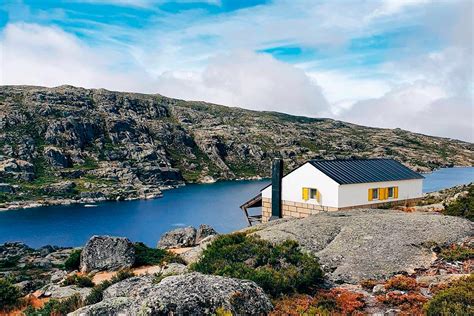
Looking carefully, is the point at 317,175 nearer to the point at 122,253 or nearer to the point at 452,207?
the point at 452,207

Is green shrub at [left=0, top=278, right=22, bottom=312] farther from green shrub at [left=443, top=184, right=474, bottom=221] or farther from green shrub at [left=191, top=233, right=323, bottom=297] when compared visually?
green shrub at [left=443, top=184, right=474, bottom=221]

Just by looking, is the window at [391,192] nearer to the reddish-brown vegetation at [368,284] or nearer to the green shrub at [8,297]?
the reddish-brown vegetation at [368,284]

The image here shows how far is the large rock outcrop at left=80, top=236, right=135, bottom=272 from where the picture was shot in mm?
29812

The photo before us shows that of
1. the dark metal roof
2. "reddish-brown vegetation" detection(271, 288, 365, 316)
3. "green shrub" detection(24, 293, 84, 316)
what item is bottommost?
"green shrub" detection(24, 293, 84, 316)

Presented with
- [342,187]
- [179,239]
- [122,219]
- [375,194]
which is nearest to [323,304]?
[342,187]

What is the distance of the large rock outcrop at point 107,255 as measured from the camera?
29.8 m

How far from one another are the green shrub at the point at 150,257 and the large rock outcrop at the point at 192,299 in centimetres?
1625

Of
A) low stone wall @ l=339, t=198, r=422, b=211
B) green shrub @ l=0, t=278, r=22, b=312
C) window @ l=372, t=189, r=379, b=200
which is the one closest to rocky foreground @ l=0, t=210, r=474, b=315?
green shrub @ l=0, t=278, r=22, b=312

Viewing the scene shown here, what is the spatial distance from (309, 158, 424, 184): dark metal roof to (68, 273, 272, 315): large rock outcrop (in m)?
32.9

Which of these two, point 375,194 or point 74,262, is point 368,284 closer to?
point 74,262

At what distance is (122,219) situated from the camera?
11200cm

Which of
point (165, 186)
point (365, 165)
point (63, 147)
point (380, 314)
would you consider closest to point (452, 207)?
point (365, 165)

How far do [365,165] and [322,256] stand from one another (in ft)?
98.5

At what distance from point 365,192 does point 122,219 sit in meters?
80.5
